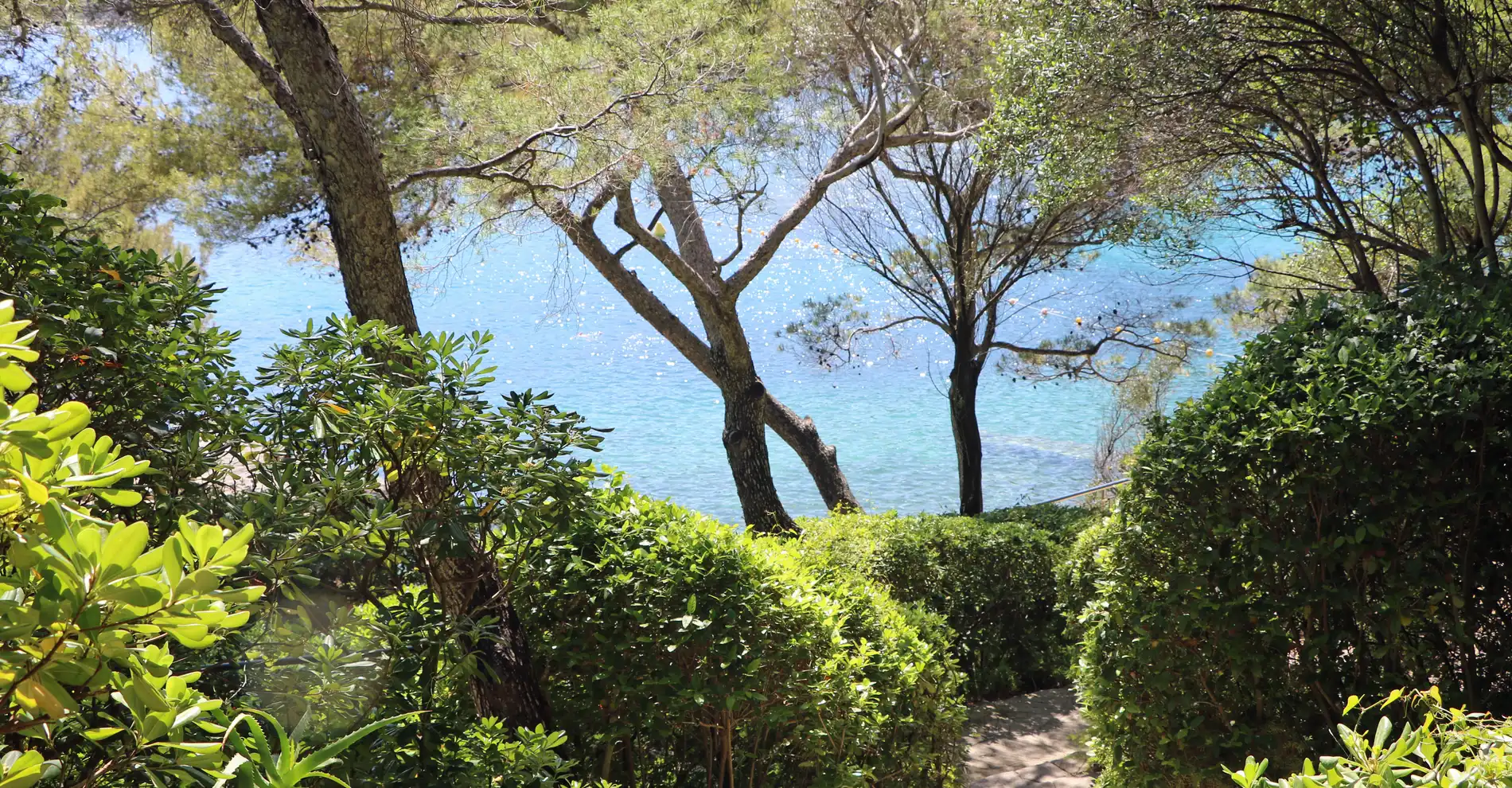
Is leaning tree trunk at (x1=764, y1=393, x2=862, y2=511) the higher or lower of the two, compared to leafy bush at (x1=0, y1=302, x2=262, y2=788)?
higher

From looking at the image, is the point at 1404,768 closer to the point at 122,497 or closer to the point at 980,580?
the point at 122,497

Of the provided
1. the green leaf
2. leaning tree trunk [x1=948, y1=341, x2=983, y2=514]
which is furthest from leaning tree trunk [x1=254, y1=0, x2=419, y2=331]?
leaning tree trunk [x1=948, y1=341, x2=983, y2=514]

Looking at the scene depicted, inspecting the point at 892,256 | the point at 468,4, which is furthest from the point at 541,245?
the point at 468,4

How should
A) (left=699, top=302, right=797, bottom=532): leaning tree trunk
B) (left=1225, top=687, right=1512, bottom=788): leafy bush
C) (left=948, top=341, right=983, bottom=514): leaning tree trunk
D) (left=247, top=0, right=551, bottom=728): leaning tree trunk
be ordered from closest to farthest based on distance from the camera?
1. (left=1225, top=687, right=1512, bottom=788): leafy bush
2. (left=247, top=0, right=551, bottom=728): leaning tree trunk
3. (left=699, top=302, right=797, bottom=532): leaning tree trunk
4. (left=948, top=341, right=983, bottom=514): leaning tree trunk

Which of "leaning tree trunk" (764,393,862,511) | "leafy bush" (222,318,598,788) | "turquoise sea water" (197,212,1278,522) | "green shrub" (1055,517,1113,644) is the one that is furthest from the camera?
"turquoise sea water" (197,212,1278,522)

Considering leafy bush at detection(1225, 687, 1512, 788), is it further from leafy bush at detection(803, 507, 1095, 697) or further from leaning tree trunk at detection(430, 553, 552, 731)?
leafy bush at detection(803, 507, 1095, 697)

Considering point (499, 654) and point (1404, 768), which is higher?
point (499, 654)

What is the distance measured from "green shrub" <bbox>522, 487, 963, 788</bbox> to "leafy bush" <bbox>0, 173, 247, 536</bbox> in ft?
2.88

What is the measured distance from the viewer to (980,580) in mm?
5867

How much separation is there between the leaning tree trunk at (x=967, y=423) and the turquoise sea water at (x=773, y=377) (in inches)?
332

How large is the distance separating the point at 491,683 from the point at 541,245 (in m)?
33.0

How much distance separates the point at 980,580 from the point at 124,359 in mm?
4923

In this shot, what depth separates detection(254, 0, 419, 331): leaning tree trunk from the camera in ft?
10.4

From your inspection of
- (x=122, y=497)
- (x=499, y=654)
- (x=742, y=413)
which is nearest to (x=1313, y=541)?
(x=499, y=654)
